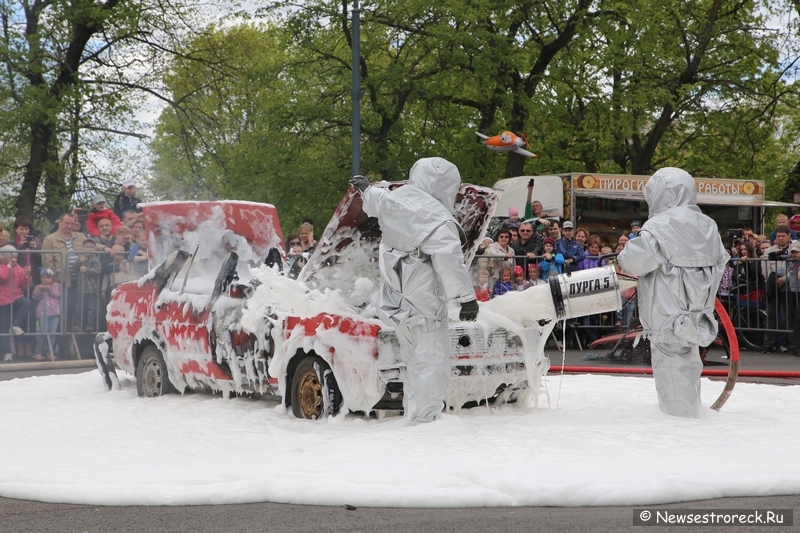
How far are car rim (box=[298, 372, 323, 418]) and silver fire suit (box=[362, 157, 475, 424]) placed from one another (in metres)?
0.78

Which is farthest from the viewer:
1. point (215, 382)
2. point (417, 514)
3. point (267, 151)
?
point (267, 151)

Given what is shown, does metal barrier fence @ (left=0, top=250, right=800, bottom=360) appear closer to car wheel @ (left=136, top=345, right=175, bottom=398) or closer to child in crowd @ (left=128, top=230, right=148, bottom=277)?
child in crowd @ (left=128, top=230, right=148, bottom=277)

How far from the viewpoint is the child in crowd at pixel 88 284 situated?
47.8ft

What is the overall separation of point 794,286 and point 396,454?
394 inches

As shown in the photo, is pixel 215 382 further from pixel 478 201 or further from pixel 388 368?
pixel 478 201

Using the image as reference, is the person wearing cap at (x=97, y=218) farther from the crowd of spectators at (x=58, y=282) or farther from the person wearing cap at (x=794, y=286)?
the person wearing cap at (x=794, y=286)

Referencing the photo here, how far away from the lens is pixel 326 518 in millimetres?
4957

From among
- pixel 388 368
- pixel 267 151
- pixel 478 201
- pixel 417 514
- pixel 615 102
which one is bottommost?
pixel 417 514

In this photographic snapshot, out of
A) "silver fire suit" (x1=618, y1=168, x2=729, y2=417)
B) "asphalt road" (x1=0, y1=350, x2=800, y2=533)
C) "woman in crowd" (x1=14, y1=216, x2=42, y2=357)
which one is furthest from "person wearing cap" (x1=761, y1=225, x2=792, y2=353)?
"woman in crowd" (x1=14, y1=216, x2=42, y2=357)

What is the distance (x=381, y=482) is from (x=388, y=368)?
2.12m

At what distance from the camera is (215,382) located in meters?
9.13

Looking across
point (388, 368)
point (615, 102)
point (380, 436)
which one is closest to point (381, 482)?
point (380, 436)

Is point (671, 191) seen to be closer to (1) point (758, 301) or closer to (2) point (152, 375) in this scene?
(2) point (152, 375)

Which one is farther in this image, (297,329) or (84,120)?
(84,120)
